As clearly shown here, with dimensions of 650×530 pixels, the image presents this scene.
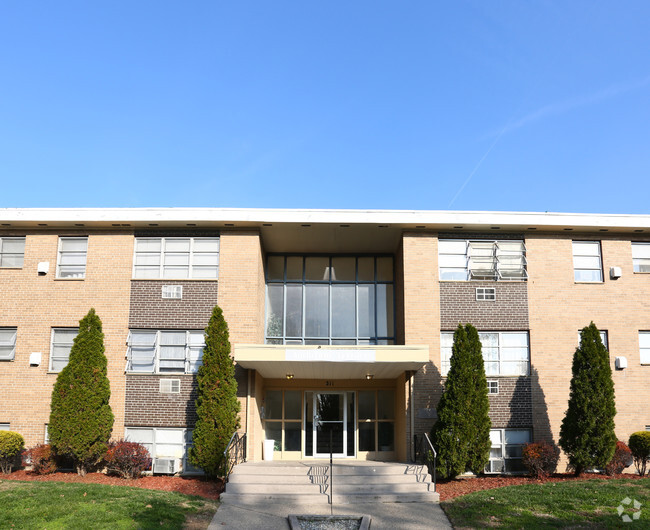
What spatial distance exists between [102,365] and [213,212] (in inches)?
196

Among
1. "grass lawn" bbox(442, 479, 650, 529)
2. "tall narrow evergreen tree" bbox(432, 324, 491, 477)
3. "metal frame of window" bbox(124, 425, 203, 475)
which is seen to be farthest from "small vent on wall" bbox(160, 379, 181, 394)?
"grass lawn" bbox(442, 479, 650, 529)

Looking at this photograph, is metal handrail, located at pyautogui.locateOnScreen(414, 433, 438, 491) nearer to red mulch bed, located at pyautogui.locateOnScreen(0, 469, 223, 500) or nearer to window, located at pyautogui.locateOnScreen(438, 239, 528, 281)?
window, located at pyautogui.locateOnScreen(438, 239, 528, 281)

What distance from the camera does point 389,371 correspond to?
59.9 feet

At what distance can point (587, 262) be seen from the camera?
19312 millimetres

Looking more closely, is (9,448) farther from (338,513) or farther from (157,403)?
(338,513)

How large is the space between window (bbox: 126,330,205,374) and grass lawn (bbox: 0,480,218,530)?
13.3ft

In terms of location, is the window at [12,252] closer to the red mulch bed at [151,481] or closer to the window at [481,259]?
the red mulch bed at [151,481]

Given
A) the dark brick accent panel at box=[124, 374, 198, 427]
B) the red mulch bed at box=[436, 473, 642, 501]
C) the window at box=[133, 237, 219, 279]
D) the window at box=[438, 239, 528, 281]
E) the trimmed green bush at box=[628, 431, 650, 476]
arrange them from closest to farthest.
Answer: the red mulch bed at box=[436, 473, 642, 501]
the trimmed green bush at box=[628, 431, 650, 476]
the dark brick accent panel at box=[124, 374, 198, 427]
the window at box=[133, 237, 219, 279]
the window at box=[438, 239, 528, 281]

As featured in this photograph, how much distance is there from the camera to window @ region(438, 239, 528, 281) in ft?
62.8

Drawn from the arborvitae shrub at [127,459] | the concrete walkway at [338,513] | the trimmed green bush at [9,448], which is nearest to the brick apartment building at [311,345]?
the trimmed green bush at [9,448]

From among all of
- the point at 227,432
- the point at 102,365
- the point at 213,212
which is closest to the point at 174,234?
the point at 213,212

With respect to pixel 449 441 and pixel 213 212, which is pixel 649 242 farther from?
pixel 213 212

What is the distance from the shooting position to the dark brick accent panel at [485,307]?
61.6 ft

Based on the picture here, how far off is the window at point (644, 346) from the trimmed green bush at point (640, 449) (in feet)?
7.24
